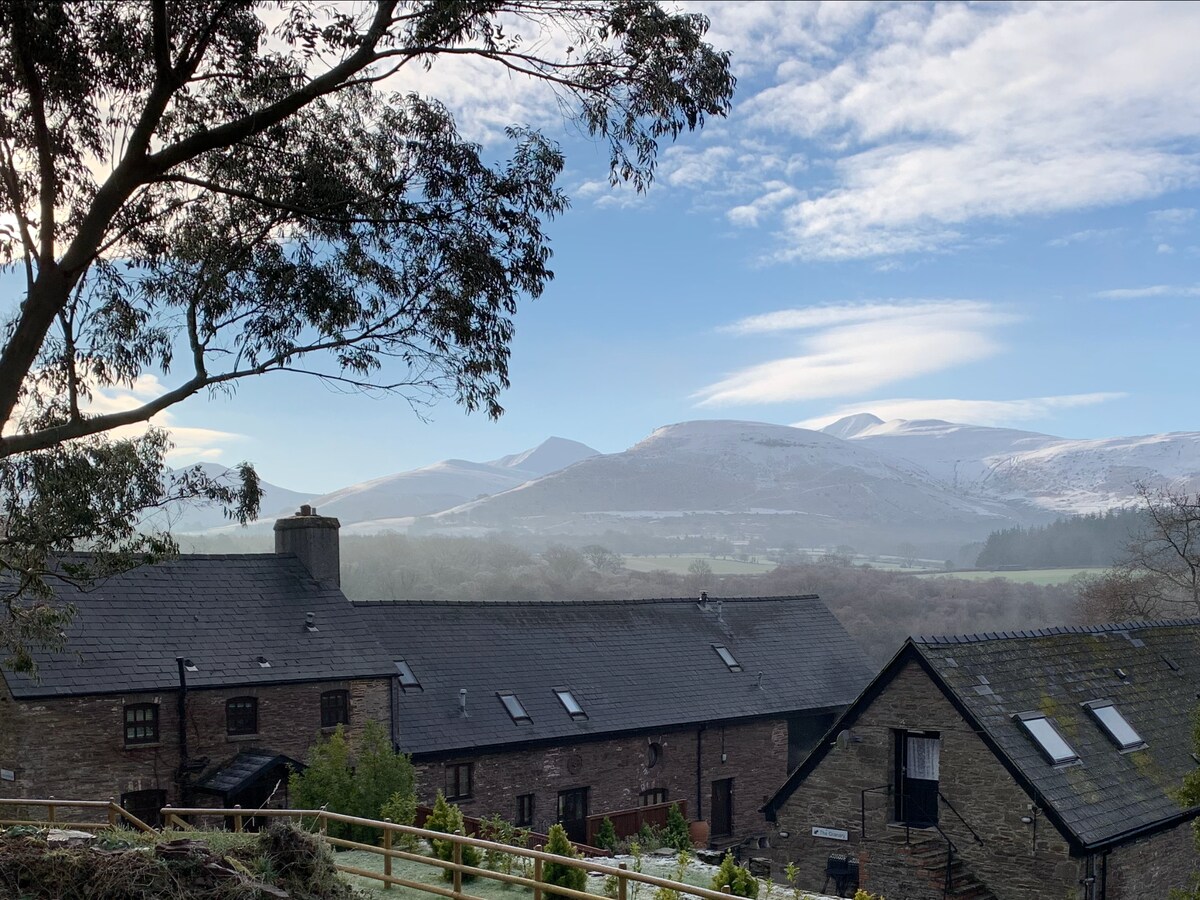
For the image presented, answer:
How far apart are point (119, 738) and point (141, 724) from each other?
695 mm

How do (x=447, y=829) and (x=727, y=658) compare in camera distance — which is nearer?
(x=447, y=829)

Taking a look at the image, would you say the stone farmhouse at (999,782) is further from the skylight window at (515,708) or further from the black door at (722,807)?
the black door at (722,807)

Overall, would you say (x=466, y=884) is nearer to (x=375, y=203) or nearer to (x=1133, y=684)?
(x=375, y=203)

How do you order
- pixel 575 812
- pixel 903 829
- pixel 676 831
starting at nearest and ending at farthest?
pixel 903 829
pixel 676 831
pixel 575 812

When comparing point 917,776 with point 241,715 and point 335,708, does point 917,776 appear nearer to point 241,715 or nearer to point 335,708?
point 335,708

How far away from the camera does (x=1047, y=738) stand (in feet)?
83.3

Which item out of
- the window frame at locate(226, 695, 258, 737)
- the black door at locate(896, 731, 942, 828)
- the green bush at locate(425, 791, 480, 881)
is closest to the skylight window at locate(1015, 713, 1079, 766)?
the black door at locate(896, 731, 942, 828)

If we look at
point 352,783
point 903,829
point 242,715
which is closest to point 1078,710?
point 903,829

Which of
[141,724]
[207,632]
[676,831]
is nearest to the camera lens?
[141,724]

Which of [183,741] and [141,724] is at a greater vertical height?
[141,724]

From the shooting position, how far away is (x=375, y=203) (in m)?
19.3

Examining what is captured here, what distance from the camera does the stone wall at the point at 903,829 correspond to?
77.6 ft

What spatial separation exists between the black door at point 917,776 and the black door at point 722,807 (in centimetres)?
1366

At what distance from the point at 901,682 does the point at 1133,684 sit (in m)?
7.41
